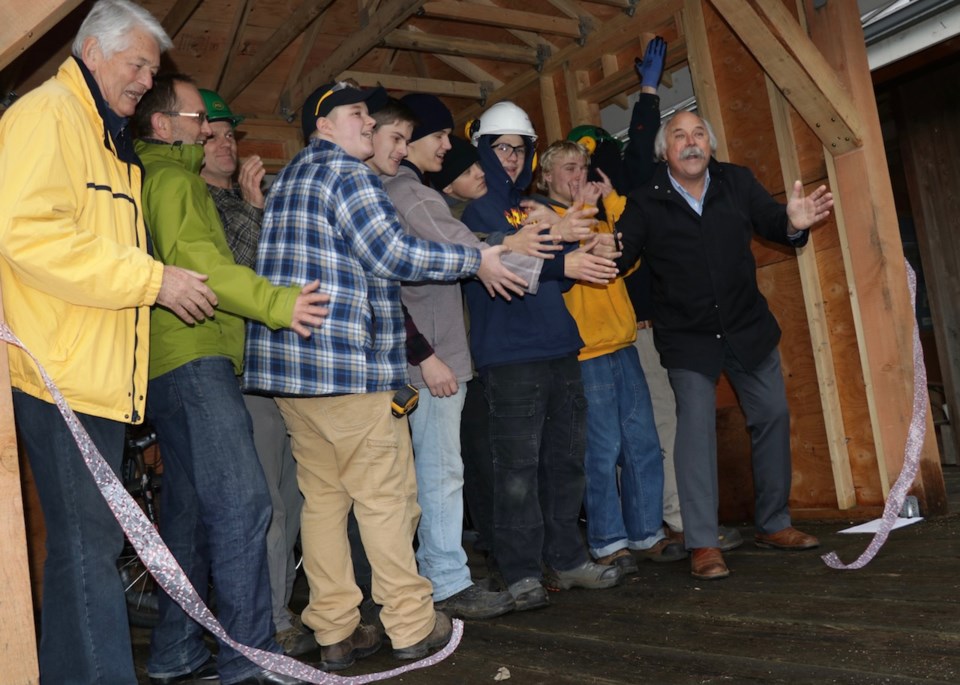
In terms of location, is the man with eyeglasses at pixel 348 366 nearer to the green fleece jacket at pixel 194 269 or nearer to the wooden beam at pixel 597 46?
the green fleece jacket at pixel 194 269

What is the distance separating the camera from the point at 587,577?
3439 mm

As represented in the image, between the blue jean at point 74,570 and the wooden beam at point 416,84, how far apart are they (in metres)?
4.93

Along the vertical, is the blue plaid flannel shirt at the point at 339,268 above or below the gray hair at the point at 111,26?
below

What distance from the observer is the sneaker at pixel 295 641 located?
9.78 feet

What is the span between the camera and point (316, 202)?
2748 mm

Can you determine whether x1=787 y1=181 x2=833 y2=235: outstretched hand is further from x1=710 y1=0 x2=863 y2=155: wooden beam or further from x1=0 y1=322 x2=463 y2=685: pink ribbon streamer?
x1=0 y1=322 x2=463 y2=685: pink ribbon streamer

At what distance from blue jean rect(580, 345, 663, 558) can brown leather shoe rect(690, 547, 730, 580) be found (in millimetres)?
356

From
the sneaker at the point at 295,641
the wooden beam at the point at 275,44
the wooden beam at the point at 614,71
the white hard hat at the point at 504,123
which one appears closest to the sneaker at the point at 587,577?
the sneaker at the point at 295,641

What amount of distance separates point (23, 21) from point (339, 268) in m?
0.97

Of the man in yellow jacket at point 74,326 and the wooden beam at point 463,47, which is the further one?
the wooden beam at point 463,47

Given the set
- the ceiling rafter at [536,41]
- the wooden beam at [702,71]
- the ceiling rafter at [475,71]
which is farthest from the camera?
the ceiling rafter at [475,71]

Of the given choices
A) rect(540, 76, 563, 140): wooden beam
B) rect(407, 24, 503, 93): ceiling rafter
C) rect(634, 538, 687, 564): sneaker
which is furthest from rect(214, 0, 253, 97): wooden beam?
rect(634, 538, 687, 564): sneaker

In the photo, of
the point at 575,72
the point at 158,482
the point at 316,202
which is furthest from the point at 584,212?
the point at 575,72

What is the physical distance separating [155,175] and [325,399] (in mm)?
753
